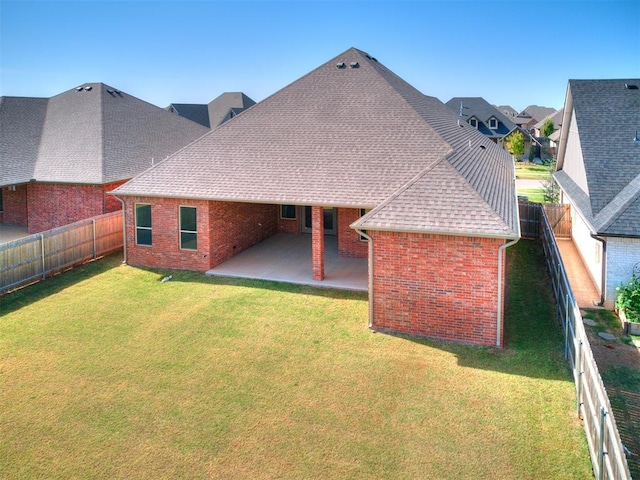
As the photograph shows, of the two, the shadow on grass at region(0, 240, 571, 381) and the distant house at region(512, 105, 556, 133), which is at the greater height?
the distant house at region(512, 105, 556, 133)

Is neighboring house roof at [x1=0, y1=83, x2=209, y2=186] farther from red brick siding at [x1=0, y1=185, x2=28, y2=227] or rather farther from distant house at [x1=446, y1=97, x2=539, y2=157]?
distant house at [x1=446, y1=97, x2=539, y2=157]

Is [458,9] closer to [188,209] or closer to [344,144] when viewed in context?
[344,144]

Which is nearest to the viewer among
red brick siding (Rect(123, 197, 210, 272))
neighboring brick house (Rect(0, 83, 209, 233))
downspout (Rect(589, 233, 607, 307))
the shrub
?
the shrub

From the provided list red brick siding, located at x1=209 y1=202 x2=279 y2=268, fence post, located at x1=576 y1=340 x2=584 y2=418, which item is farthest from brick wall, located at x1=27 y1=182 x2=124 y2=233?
fence post, located at x1=576 y1=340 x2=584 y2=418

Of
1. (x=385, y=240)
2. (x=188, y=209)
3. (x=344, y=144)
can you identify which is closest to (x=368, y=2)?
(x=344, y=144)

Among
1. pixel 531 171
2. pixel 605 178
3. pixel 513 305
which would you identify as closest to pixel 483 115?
pixel 531 171

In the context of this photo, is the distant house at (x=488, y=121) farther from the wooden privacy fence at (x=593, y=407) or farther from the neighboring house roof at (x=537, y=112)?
the wooden privacy fence at (x=593, y=407)

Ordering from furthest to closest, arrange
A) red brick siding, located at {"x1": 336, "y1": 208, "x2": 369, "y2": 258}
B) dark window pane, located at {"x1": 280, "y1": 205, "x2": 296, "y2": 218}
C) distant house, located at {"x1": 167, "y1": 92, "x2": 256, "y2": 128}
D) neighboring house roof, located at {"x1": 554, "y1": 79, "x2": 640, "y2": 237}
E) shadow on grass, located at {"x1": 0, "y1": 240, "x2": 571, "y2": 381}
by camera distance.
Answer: distant house, located at {"x1": 167, "y1": 92, "x2": 256, "y2": 128} → dark window pane, located at {"x1": 280, "y1": 205, "x2": 296, "y2": 218} → red brick siding, located at {"x1": 336, "y1": 208, "x2": 369, "y2": 258} → neighboring house roof, located at {"x1": 554, "y1": 79, "x2": 640, "y2": 237} → shadow on grass, located at {"x1": 0, "y1": 240, "x2": 571, "y2": 381}
